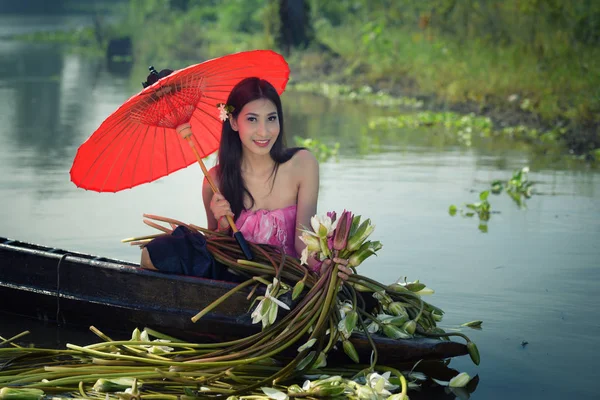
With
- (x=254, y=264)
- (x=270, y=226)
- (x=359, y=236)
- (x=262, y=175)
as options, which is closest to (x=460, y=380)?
(x=359, y=236)

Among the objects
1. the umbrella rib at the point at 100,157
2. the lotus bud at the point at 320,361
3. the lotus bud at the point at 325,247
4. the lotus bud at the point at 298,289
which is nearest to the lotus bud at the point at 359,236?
the lotus bud at the point at 325,247

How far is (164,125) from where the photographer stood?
6230 mm

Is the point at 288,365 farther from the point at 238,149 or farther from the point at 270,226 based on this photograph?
the point at 238,149

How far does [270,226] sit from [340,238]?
98cm

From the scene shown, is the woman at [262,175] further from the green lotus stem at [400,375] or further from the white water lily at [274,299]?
the green lotus stem at [400,375]

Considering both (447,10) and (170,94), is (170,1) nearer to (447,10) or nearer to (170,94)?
(447,10)

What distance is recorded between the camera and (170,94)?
19.8ft

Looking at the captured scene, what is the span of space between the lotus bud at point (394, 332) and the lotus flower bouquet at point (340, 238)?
0.35m

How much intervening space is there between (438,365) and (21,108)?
14.2 m

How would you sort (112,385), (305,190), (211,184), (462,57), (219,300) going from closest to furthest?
(112,385) → (219,300) → (211,184) → (305,190) → (462,57)

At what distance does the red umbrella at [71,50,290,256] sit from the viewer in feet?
19.7

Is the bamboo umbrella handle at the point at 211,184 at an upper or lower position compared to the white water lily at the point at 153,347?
upper

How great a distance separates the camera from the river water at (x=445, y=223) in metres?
6.21

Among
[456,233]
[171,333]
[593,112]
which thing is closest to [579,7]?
[593,112]
